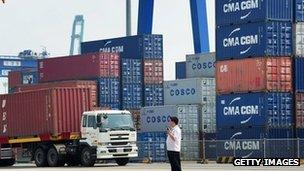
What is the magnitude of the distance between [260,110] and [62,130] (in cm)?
991

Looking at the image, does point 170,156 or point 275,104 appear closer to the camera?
point 170,156

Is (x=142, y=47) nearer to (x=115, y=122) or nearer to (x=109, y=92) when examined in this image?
(x=109, y=92)

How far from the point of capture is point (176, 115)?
48.7m

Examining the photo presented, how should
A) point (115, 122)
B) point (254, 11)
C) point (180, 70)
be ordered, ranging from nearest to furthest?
point (115, 122)
point (254, 11)
point (180, 70)

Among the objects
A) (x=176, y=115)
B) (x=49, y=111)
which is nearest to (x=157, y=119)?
(x=176, y=115)

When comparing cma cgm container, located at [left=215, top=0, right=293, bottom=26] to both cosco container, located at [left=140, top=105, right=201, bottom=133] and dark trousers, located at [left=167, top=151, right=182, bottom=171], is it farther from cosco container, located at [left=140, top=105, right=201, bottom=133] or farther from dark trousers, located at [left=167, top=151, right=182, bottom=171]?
dark trousers, located at [left=167, top=151, right=182, bottom=171]

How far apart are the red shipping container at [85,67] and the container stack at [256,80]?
508 inches

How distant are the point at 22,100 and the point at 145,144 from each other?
27.1 feet

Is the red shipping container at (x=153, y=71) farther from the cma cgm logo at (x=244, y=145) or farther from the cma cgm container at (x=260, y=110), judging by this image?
the cma cgm logo at (x=244, y=145)

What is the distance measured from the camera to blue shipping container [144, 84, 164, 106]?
57781mm

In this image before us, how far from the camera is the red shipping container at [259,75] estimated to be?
142 feet

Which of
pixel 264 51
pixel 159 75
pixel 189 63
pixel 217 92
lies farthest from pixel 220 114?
pixel 159 75

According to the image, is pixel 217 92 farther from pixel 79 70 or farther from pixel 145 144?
pixel 79 70

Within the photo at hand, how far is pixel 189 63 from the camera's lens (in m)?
54.1
